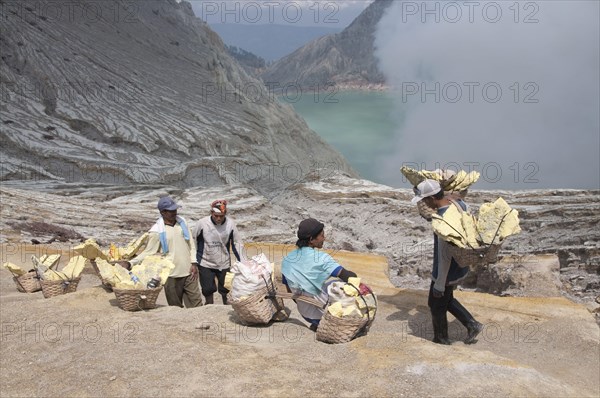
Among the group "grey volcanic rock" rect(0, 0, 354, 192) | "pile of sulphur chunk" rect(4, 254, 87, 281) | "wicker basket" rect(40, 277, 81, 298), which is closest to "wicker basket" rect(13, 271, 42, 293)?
"pile of sulphur chunk" rect(4, 254, 87, 281)

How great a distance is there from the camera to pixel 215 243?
7680mm

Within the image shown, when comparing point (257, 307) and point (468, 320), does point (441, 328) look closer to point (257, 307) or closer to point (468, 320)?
point (468, 320)

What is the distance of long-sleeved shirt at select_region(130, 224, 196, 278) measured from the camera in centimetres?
733

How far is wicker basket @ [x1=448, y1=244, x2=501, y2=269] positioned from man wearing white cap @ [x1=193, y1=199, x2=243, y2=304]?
9.12ft

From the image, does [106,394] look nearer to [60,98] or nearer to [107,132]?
[107,132]

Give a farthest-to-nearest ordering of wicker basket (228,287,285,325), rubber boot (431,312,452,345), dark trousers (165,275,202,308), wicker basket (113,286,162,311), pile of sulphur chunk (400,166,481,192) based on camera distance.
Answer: pile of sulphur chunk (400,166,481,192)
dark trousers (165,275,202,308)
wicker basket (113,286,162,311)
rubber boot (431,312,452,345)
wicker basket (228,287,285,325)

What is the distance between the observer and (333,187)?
2062 centimetres

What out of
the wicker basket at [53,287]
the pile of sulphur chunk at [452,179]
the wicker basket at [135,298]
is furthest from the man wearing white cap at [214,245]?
the pile of sulphur chunk at [452,179]

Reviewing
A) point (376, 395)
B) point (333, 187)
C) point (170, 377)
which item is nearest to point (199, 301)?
point (170, 377)

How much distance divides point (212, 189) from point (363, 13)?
16929cm

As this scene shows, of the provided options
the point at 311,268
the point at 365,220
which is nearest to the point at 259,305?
the point at 311,268

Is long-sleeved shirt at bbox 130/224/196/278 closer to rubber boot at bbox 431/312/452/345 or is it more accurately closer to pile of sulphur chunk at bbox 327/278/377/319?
pile of sulphur chunk at bbox 327/278/377/319

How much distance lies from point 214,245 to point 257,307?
1813 mm

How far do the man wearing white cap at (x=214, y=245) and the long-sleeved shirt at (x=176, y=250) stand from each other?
0.83 ft
